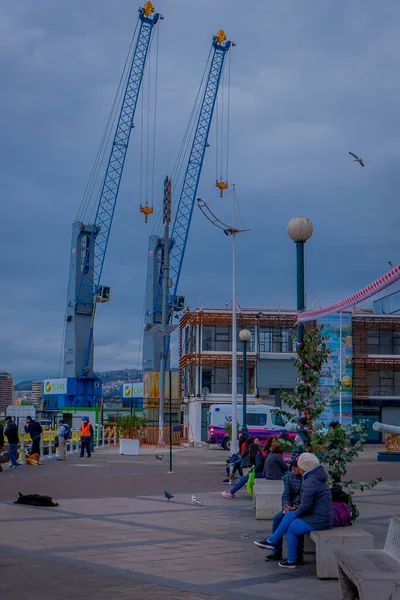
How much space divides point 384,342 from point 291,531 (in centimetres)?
5811

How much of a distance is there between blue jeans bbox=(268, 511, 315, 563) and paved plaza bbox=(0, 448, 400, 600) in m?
0.24

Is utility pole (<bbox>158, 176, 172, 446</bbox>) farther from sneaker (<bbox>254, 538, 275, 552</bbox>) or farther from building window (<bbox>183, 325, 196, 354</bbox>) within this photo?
sneaker (<bbox>254, 538, 275, 552</bbox>)

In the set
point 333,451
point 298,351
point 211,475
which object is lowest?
point 211,475

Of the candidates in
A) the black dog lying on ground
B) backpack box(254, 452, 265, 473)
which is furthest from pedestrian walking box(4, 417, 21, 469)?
backpack box(254, 452, 265, 473)

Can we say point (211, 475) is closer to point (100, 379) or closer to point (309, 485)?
point (309, 485)

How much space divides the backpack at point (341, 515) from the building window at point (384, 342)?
57013mm

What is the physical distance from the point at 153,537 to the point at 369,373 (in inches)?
2183

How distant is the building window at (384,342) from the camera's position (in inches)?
2581

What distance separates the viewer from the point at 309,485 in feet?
29.6

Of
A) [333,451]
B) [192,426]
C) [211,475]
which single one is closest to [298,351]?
[333,451]

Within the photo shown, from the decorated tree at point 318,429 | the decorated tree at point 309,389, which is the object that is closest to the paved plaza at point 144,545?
the decorated tree at point 318,429

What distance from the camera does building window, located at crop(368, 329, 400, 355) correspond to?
6556cm

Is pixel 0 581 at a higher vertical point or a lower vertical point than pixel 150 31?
lower

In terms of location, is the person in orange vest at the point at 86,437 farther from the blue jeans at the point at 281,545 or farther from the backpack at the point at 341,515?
the backpack at the point at 341,515
